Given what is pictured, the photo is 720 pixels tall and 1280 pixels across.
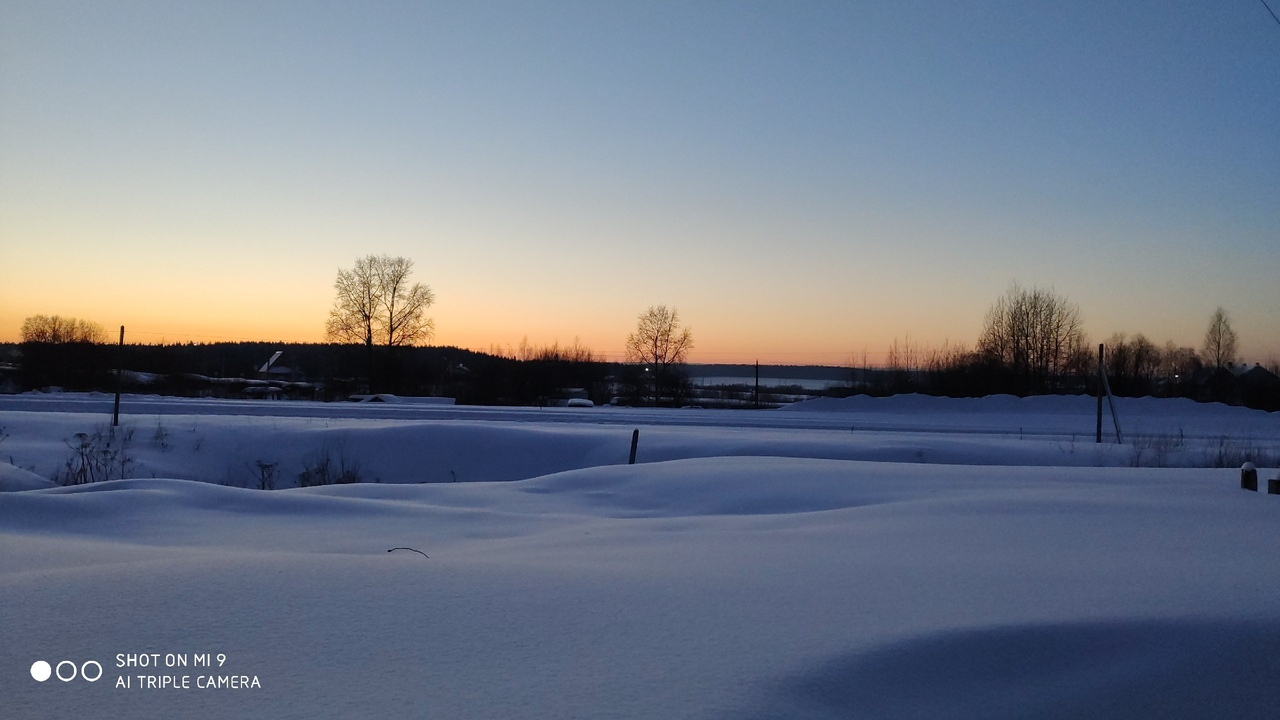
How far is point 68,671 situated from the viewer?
245 centimetres

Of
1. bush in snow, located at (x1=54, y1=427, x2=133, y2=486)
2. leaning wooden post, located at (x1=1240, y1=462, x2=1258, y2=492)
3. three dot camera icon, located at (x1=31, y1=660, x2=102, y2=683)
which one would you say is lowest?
bush in snow, located at (x1=54, y1=427, x2=133, y2=486)

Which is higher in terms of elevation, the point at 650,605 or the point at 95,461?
the point at 650,605

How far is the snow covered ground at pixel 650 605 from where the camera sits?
239 cm

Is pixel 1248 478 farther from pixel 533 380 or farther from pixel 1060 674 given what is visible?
pixel 533 380

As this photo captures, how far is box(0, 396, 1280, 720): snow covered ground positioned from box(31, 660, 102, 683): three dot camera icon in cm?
1

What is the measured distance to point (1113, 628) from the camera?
279 cm

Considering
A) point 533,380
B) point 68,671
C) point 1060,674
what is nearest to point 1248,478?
point 1060,674

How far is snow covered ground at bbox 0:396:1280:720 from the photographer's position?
239 cm

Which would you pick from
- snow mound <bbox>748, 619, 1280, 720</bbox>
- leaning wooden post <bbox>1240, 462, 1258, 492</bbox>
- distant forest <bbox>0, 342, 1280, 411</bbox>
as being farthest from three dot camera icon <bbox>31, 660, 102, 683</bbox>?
distant forest <bbox>0, 342, 1280, 411</bbox>

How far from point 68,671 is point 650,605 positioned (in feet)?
6.38

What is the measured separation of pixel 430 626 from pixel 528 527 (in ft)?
9.97

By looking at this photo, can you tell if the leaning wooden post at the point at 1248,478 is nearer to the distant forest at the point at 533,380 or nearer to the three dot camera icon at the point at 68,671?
the three dot camera icon at the point at 68,671

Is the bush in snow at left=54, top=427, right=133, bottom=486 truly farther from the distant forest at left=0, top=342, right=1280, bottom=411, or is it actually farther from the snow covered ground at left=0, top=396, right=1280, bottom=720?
the distant forest at left=0, top=342, right=1280, bottom=411

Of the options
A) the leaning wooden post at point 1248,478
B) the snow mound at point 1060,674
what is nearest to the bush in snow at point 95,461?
the snow mound at point 1060,674
